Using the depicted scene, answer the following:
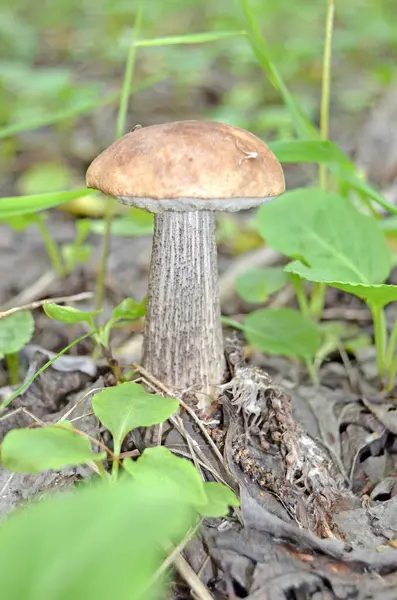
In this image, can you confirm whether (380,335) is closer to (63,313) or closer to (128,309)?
(128,309)

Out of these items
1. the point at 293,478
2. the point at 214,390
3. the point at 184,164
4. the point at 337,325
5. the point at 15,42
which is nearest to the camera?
the point at 184,164

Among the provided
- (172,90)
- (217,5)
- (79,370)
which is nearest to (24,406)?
(79,370)

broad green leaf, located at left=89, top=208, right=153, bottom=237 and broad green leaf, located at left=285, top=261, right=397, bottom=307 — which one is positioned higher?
broad green leaf, located at left=89, top=208, right=153, bottom=237

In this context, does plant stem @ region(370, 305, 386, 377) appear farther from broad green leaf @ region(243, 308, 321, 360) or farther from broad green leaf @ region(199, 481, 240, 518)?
broad green leaf @ region(199, 481, 240, 518)

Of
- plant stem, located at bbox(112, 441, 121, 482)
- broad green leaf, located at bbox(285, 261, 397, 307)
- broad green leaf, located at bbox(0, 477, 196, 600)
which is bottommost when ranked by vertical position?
plant stem, located at bbox(112, 441, 121, 482)

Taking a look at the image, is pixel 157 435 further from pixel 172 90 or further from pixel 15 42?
pixel 15 42

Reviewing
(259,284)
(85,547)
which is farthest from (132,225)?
(85,547)

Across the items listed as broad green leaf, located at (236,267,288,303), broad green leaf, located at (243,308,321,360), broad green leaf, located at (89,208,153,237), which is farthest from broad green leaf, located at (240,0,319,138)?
broad green leaf, located at (89,208,153,237)
